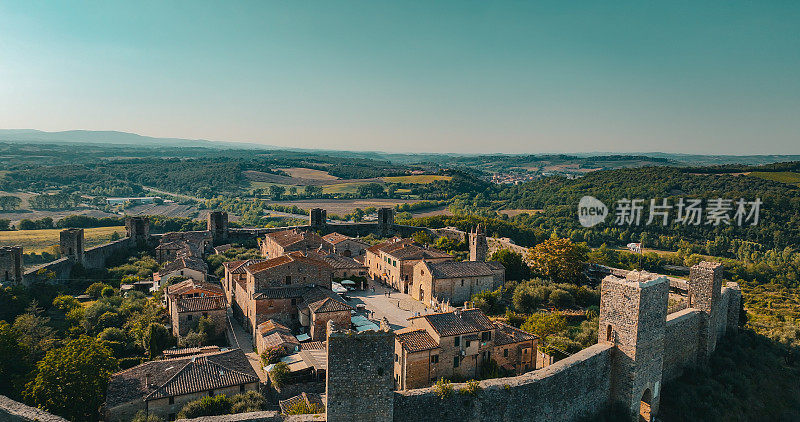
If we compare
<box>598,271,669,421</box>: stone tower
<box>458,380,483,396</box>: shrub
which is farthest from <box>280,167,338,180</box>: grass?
<box>458,380,483,396</box>: shrub

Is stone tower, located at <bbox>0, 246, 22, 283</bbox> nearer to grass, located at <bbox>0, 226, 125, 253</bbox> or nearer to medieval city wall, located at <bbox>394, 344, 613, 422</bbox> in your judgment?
medieval city wall, located at <bbox>394, 344, 613, 422</bbox>

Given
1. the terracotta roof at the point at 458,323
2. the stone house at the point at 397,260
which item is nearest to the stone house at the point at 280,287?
the stone house at the point at 397,260

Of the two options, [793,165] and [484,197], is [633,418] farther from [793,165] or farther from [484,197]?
[484,197]

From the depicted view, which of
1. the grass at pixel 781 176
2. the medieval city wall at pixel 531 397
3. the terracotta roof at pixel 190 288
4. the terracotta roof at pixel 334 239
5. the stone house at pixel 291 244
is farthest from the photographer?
the grass at pixel 781 176

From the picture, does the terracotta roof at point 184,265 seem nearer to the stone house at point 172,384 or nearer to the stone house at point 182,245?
the stone house at point 182,245

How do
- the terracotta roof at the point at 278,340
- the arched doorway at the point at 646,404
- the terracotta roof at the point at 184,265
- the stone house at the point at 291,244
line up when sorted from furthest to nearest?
1. the stone house at the point at 291,244
2. the terracotta roof at the point at 184,265
3. the terracotta roof at the point at 278,340
4. the arched doorway at the point at 646,404

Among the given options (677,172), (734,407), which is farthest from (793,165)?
(734,407)
